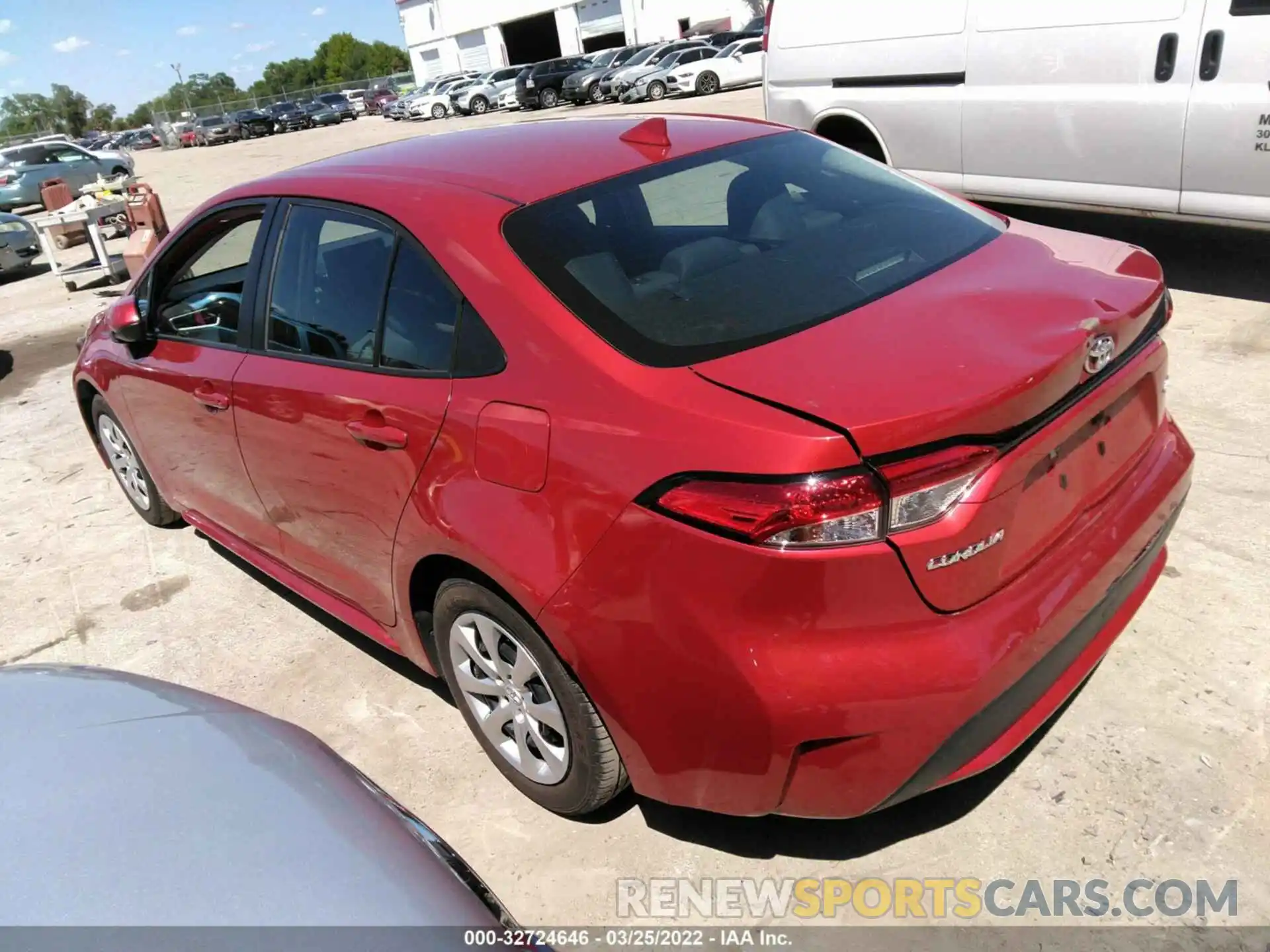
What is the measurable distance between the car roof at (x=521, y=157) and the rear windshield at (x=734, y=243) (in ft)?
0.21

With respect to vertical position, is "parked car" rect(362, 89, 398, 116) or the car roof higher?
the car roof

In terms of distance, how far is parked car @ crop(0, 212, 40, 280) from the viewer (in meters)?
13.9

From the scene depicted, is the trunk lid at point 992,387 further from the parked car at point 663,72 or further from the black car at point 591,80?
the black car at point 591,80

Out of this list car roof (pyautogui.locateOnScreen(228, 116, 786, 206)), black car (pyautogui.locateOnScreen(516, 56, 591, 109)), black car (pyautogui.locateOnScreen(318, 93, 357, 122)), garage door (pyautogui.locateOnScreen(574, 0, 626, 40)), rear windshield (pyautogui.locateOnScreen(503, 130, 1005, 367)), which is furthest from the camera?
black car (pyautogui.locateOnScreen(318, 93, 357, 122))

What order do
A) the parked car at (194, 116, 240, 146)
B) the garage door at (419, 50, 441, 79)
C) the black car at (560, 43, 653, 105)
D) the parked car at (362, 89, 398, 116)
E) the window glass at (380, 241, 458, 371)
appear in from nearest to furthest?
1. the window glass at (380, 241, 458, 371)
2. the black car at (560, 43, 653, 105)
3. the parked car at (194, 116, 240, 146)
4. the parked car at (362, 89, 398, 116)
5. the garage door at (419, 50, 441, 79)

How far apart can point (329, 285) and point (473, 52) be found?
6626 centimetres

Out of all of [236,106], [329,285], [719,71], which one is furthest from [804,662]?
[236,106]

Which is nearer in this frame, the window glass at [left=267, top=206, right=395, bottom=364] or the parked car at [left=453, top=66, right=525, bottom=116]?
the window glass at [left=267, top=206, right=395, bottom=364]

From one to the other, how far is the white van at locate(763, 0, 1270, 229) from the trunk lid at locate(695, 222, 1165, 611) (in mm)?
3379

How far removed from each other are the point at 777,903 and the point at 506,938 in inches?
36.3

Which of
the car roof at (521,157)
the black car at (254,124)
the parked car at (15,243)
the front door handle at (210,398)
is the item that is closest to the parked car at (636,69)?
the parked car at (15,243)
